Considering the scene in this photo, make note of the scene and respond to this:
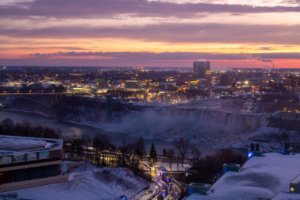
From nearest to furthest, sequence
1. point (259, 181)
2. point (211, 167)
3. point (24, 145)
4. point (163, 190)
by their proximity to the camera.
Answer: point (259, 181) < point (24, 145) < point (163, 190) < point (211, 167)

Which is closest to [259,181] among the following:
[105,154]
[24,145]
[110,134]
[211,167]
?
[24,145]

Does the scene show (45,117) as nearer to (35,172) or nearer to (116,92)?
(116,92)

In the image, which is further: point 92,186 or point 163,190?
point 163,190

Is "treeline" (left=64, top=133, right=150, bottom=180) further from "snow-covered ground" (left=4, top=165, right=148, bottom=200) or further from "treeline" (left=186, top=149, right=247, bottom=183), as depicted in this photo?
"treeline" (left=186, top=149, right=247, bottom=183)

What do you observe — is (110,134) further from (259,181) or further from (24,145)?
(259,181)

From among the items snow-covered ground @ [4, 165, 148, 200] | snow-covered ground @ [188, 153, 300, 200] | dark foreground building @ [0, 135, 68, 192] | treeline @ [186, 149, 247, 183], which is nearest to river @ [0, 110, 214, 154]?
treeline @ [186, 149, 247, 183]

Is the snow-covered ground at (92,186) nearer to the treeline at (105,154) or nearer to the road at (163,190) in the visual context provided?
the road at (163,190)

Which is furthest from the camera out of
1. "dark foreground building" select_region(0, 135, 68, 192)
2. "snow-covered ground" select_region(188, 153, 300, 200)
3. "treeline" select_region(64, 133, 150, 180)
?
"treeline" select_region(64, 133, 150, 180)
